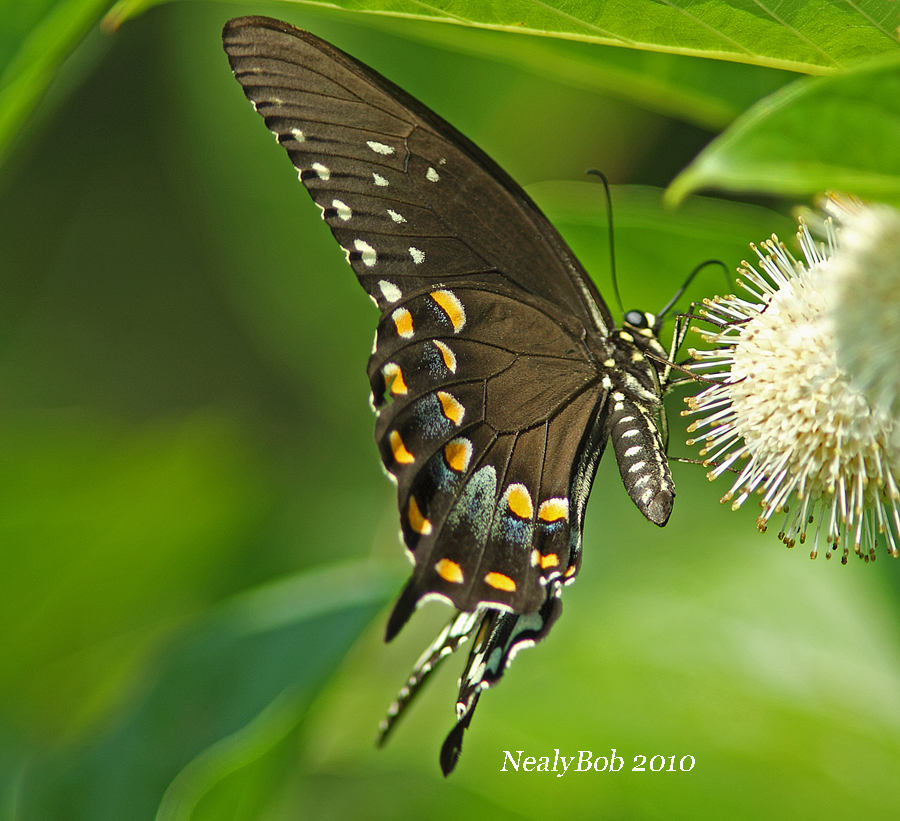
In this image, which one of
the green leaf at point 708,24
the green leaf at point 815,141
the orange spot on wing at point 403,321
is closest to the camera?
the green leaf at point 815,141

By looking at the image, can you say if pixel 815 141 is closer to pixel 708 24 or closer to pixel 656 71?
pixel 708 24

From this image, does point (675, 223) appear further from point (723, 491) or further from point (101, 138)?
point (101, 138)

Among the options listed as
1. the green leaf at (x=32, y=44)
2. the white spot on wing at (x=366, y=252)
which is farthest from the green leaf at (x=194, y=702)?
the green leaf at (x=32, y=44)

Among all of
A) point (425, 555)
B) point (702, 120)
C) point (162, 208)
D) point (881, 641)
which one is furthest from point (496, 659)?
point (162, 208)

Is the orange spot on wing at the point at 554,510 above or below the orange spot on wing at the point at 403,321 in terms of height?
below

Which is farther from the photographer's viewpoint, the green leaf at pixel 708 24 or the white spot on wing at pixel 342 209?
the white spot on wing at pixel 342 209

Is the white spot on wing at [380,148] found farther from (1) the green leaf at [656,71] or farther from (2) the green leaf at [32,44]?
(2) the green leaf at [32,44]

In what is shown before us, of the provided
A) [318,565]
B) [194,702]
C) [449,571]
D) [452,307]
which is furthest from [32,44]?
[318,565]
